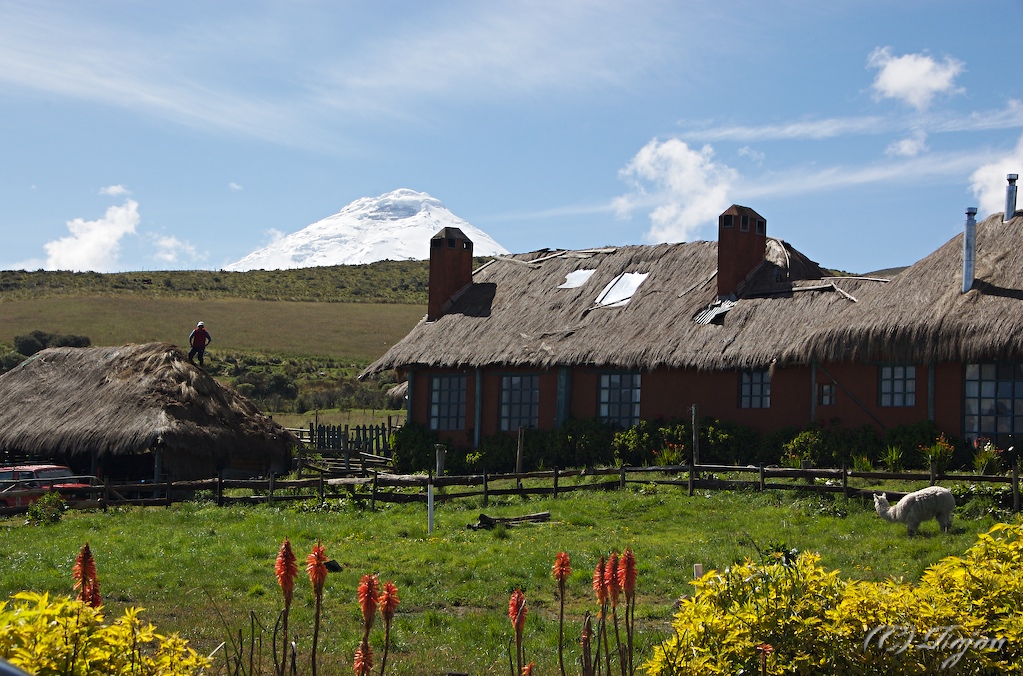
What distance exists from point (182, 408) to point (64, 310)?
150 feet

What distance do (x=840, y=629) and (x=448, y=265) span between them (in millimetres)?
27062

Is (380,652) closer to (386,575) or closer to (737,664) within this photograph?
(386,575)

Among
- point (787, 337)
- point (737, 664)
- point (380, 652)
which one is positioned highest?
point (787, 337)

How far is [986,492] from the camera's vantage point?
16625mm

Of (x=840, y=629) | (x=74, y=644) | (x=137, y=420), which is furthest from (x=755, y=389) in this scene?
(x=74, y=644)

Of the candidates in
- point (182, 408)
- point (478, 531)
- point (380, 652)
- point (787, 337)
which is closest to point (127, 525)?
point (478, 531)

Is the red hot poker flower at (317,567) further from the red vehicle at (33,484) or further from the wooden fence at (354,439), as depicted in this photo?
the wooden fence at (354,439)

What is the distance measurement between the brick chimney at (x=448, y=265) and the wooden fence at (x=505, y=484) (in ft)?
29.5

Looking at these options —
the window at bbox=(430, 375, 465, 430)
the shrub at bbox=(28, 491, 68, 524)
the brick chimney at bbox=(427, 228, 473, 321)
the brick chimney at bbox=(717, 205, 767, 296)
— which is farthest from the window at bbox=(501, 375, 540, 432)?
the shrub at bbox=(28, 491, 68, 524)

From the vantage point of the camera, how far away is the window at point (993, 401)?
21141 mm

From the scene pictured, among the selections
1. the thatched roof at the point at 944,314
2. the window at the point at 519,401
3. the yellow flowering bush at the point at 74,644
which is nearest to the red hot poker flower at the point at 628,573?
the yellow flowering bush at the point at 74,644

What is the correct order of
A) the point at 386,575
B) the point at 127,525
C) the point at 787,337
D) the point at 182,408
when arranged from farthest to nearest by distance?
the point at 182,408 < the point at 787,337 < the point at 127,525 < the point at 386,575

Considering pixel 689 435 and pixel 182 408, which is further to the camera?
pixel 182 408

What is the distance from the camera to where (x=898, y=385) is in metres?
22.8
